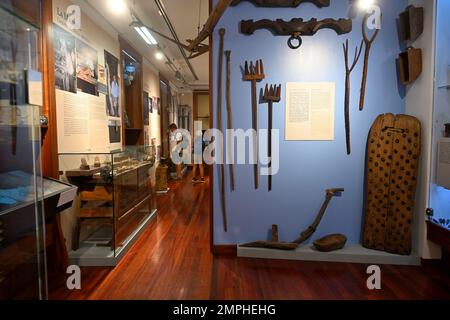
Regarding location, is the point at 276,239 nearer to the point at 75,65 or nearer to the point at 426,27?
the point at 426,27

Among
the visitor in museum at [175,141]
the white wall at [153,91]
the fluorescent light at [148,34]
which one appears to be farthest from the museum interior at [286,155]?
the visitor in museum at [175,141]

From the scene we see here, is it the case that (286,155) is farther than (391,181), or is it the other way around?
(286,155)

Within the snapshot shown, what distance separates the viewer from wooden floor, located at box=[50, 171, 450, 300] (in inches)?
88.5

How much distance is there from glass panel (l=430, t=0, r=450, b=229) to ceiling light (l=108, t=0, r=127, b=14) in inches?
131

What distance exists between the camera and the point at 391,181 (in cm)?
285

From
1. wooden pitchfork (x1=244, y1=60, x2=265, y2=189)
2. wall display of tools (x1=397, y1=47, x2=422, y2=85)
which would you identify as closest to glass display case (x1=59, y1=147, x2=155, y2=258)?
wooden pitchfork (x1=244, y1=60, x2=265, y2=189)

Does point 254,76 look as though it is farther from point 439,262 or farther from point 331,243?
point 439,262

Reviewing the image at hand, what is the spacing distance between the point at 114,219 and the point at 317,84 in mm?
2628

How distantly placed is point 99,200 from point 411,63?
353 centimetres

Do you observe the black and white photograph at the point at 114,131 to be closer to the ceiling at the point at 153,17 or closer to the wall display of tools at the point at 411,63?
the ceiling at the point at 153,17

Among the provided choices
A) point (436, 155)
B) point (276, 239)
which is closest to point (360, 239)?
point (276, 239)

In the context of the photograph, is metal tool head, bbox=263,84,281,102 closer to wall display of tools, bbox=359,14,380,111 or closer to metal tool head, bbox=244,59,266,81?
metal tool head, bbox=244,59,266,81

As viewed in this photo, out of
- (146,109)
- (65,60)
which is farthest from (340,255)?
(146,109)

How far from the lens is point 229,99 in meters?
2.99
